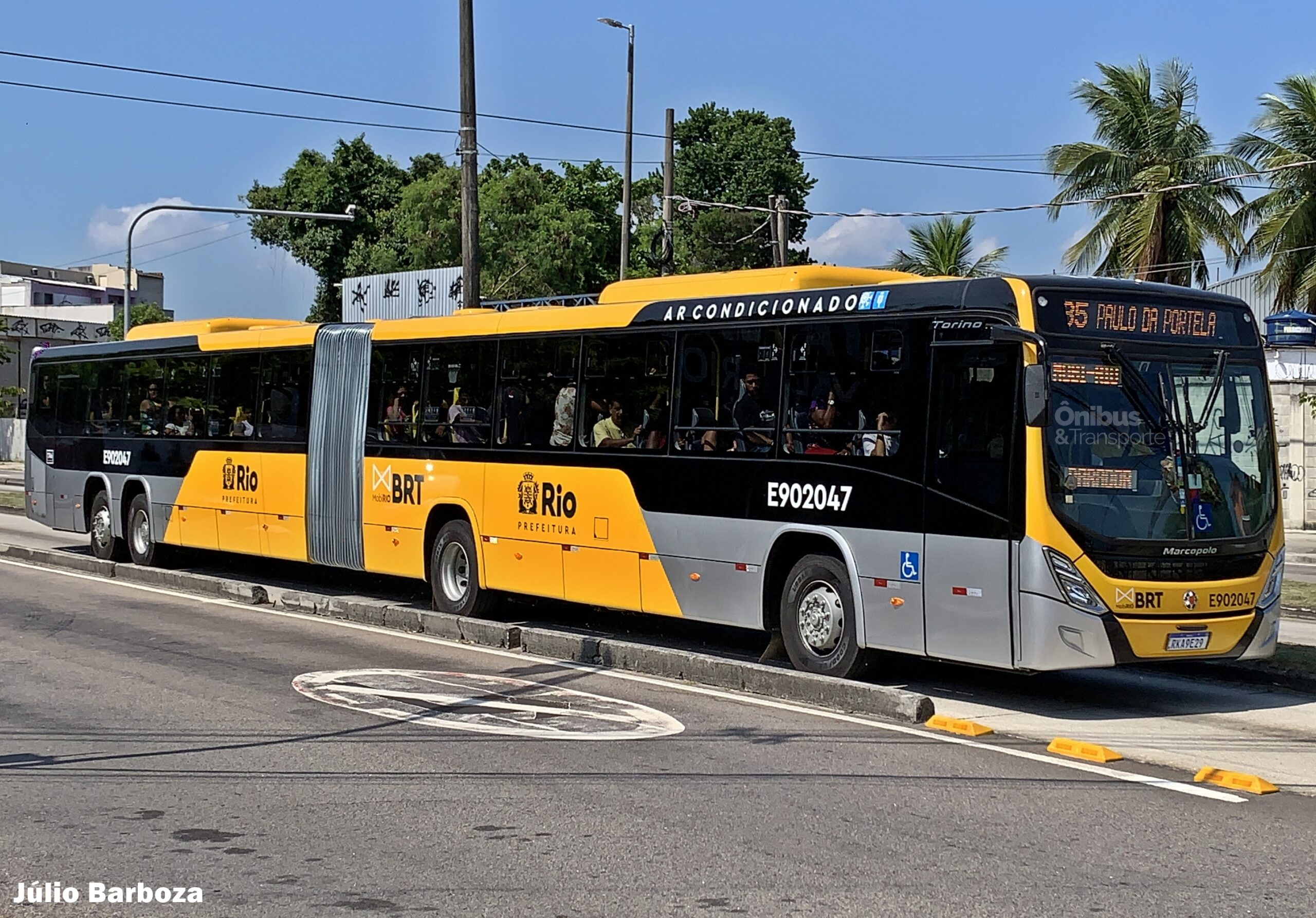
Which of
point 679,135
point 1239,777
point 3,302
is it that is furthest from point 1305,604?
point 3,302

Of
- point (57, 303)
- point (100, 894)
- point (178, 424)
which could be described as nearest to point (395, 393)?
point (178, 424)

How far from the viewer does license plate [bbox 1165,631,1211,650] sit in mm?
10406

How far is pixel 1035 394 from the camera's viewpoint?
10.0 m

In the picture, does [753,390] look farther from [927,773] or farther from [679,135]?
[679,135]

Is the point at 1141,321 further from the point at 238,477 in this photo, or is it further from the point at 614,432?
the point at 238,477

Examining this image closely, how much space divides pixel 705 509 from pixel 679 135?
5874 centimetres

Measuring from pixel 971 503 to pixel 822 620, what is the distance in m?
1.72

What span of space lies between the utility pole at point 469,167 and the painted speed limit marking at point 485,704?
963cm

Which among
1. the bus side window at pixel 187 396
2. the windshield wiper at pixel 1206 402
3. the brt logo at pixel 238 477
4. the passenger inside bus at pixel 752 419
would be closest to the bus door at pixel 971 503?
the windshield wiper at pixel 1206 402

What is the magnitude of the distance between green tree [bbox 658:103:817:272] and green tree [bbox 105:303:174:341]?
27.4 metres

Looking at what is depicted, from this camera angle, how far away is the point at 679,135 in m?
69.6

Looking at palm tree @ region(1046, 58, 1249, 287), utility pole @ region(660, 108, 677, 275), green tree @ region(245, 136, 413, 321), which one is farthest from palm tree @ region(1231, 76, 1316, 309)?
green tree @ region(245, 136, 413, 321)

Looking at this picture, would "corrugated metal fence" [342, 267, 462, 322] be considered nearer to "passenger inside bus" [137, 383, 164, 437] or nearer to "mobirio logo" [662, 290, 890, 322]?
"passenger inside bus" [137, 383, 164, 437]

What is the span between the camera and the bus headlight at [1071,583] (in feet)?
33.3
